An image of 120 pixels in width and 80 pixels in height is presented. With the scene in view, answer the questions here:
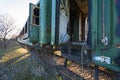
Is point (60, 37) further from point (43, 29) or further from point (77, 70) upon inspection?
point (77, 70)

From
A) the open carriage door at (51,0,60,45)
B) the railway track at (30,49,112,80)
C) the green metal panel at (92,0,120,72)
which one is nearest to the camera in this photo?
the green metal panel at (92,0,120,72)

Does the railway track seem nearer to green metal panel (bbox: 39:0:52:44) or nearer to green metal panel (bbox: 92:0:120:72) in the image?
green metal panel (bbox: 39:0:52:44)

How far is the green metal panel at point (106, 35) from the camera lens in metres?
2.26

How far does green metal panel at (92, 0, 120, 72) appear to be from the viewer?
2.26m

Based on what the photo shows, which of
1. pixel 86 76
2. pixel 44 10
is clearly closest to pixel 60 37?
pixel 44 10

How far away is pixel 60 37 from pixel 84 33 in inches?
115

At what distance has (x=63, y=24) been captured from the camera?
4.45m

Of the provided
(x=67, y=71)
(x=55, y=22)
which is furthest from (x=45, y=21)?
(x=67, y=71)

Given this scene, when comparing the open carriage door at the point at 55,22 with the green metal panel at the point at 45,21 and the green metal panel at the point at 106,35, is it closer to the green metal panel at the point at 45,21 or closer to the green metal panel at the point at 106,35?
the green metal panel at the point at 45,21

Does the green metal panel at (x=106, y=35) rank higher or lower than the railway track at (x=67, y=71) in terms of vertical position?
higher

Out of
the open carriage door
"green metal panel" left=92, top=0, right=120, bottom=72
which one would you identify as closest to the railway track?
the open carriage door

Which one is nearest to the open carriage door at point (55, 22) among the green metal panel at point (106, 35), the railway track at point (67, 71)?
the railway track at point (67, 71)

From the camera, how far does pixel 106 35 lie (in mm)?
2371

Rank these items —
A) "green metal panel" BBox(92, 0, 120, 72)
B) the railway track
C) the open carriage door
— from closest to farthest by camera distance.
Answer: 1. "green metal panel" BBox(92, 0, 120, 72)
2. the open carriage door
3. the railway track
